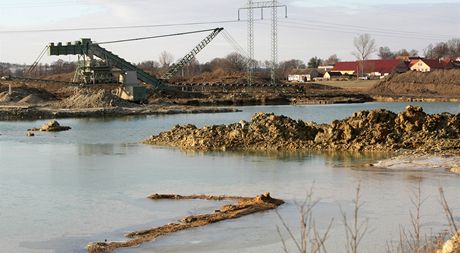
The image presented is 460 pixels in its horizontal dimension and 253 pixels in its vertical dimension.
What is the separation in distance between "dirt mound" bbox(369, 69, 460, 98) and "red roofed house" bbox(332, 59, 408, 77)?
19952 millimetres

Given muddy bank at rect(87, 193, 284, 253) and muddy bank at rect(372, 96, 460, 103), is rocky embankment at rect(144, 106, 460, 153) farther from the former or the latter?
muddy bank at rect(372, 96, 460, 103)

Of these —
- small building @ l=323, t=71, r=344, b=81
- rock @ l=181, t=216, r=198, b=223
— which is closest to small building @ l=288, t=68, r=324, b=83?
small building @ l=323, t=71, r=344, b=81

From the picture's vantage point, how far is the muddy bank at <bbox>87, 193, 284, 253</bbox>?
26.8 feet

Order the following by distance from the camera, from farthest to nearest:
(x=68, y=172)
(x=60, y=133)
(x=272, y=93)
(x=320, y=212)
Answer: (x=272, y=93) → (x=60, y=133) → (x=68, y=172) → (x=320, y=212)

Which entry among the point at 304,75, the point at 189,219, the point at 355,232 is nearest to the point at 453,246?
the point at 355,232

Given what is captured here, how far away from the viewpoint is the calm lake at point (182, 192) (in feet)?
27.8

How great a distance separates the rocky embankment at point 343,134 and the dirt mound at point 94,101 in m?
22.6

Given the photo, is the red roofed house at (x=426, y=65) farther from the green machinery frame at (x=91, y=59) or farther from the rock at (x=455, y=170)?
the rock at (x=455, y=170)

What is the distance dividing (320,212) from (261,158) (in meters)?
7.32

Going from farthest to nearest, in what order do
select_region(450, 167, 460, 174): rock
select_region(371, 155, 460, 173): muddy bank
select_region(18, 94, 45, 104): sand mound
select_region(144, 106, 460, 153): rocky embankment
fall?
select_region(18, 94, 45, 104): sand mound → select_region(144, 106, 460, 153): rocky embankment → select_region(371, 155, 460, 173): muddy bank → select_region(450, 167, 460, 174): rock

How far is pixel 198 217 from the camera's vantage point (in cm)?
973

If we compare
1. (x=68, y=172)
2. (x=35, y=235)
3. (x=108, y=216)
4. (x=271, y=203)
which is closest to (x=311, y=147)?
(x=68, y=172)

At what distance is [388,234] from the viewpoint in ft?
27.6

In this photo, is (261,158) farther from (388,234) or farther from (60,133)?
(60,133)
